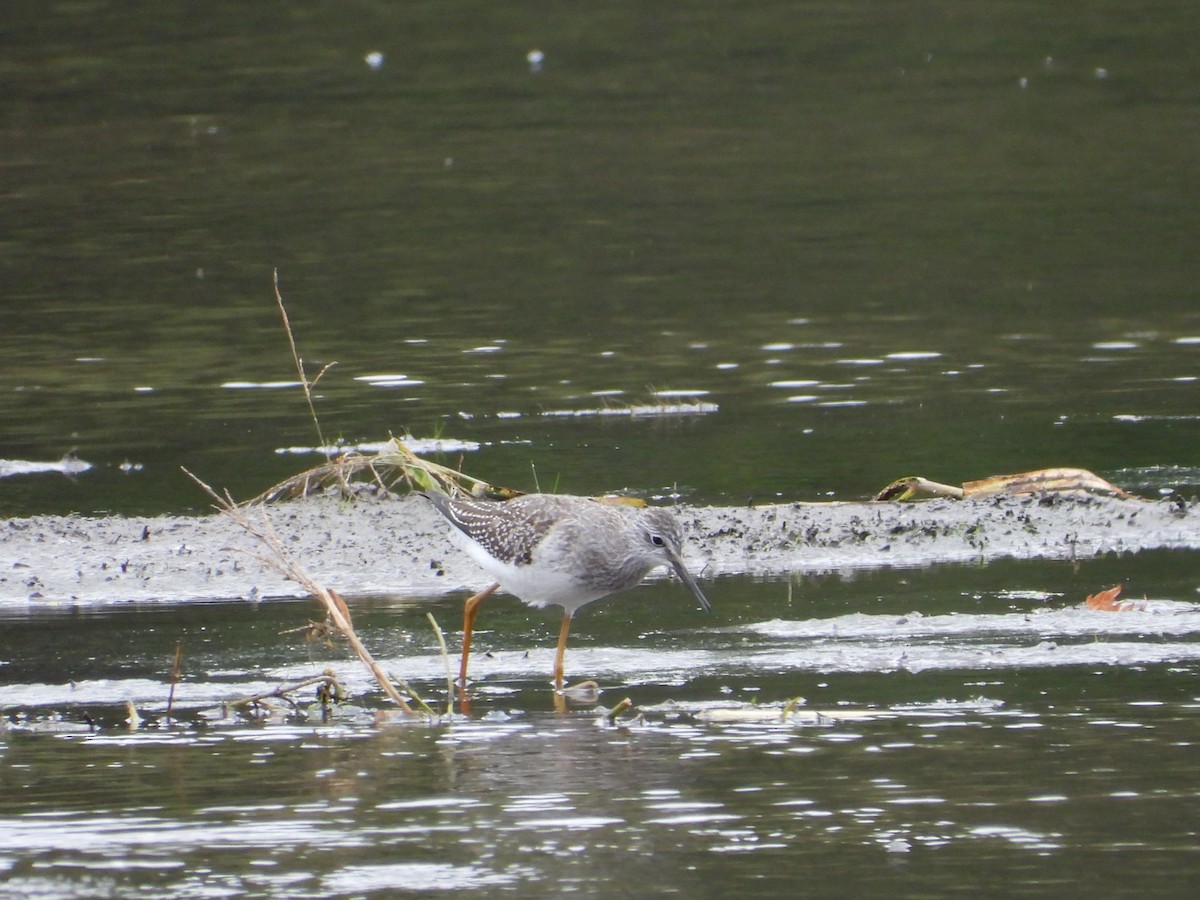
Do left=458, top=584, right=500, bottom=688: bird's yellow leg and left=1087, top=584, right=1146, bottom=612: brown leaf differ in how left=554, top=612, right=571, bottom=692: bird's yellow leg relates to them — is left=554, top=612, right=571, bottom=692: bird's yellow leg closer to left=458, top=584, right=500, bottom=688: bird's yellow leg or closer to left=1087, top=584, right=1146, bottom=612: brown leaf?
left=458, top=584, right=500, bottom=688: bird's yellow leg

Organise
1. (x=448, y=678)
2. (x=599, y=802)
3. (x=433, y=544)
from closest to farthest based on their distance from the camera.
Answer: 1. (x=599, y=802)
2. (x=448, y=678)
3. (x=433, y=544)

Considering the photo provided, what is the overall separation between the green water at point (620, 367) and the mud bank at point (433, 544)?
42cm

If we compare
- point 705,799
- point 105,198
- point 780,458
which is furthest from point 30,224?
point 705,799

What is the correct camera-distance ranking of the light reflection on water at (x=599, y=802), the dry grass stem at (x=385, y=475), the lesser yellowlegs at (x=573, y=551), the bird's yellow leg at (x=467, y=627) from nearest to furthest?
1. the light reflection on water at (x=599, y=802)
2. the bird's yellow leg at (x=467, y=627)
3. the lesser yellowlegs at (x=573, y=551)
4. the dry grass stem at (x=385, y=475)

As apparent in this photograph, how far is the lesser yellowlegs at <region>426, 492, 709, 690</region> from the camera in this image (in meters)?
8.52

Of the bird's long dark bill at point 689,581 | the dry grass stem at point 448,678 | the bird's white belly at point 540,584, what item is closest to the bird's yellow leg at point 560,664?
the bird's white belly at point 540,584

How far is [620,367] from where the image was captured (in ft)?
51.3

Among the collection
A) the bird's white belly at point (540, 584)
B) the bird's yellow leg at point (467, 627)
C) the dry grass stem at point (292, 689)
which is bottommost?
the dry grass stem at point (292, 689)

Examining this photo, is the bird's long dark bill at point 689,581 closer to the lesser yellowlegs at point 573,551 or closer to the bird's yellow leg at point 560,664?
the lesser yellowlegs at point 573,551

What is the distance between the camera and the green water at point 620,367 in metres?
6.11

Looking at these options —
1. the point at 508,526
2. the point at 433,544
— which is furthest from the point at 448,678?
the point at 433,544

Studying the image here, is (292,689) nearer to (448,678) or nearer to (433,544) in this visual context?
(448,678)

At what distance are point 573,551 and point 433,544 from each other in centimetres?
237

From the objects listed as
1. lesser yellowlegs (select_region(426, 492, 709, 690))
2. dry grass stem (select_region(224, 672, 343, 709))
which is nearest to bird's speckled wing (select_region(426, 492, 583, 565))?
lesser yellowlegs (select_region(426, 492, 709, 690))
